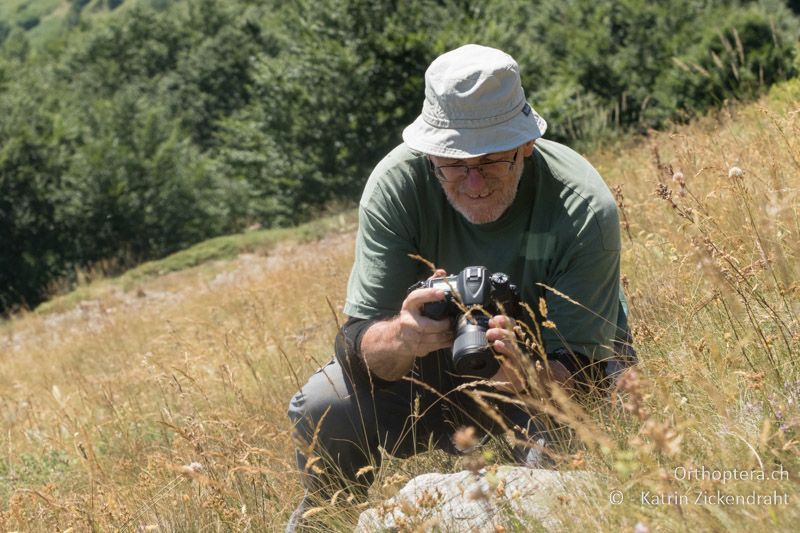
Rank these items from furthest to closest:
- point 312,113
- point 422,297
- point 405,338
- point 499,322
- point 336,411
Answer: point 312,113, point 336,411, point 405,338, point 422,297, point 499,322

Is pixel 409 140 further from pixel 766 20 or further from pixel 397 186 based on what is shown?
pixel 766 20

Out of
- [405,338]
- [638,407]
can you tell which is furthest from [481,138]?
[638,407]

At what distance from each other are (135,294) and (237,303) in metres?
5.17

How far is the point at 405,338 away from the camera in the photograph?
94.6 inches

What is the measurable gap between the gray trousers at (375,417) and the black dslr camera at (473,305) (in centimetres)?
46

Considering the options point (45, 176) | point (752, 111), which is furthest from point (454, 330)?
point (45, 176)

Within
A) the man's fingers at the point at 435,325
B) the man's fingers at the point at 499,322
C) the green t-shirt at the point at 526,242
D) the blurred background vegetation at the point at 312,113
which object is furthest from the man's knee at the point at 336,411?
the blurred background vegetation at the point at 312,113

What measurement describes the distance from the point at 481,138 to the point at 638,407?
1.19 meters

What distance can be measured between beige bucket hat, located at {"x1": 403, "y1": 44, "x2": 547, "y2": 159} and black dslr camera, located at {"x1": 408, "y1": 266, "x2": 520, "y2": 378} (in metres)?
0.41

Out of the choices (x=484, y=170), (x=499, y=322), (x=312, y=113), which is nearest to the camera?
(x=499, y=322)

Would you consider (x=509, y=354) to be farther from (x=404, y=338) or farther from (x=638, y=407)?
(x=638, y=407)

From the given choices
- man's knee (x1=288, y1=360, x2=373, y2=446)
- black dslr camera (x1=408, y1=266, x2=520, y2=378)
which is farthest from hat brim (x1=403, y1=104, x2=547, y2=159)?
man's knee (x1=288, y1=360, x2=373, y2=446)

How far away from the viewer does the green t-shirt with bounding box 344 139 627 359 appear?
246 cm

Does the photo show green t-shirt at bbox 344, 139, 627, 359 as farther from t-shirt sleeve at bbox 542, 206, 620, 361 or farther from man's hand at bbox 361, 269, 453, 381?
man's hand at bbox 361, 269, 453, 381
